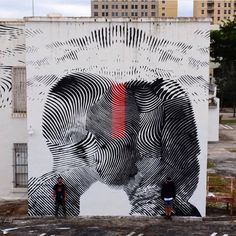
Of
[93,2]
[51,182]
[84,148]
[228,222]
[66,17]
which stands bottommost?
[228,222]

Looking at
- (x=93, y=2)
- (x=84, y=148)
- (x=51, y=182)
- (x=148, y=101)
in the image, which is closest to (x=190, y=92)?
(x=148, y=101)

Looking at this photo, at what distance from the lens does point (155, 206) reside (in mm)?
16328

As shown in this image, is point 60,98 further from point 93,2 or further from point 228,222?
point 93,2

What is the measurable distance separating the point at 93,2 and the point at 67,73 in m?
144

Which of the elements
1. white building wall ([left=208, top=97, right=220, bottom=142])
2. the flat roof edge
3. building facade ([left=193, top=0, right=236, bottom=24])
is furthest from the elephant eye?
building facade ([left=193, top=0, right=236, bottom=24])

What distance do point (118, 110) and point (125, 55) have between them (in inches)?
71.1

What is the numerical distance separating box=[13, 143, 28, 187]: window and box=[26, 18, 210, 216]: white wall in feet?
9.58

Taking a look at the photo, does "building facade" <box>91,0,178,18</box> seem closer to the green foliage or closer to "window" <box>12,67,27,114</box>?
the green foliage

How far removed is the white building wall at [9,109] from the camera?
57.5ft

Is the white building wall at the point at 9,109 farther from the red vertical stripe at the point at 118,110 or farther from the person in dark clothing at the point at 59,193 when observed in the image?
the red vertical stripe at the point at 118,110

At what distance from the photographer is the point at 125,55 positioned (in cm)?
1578

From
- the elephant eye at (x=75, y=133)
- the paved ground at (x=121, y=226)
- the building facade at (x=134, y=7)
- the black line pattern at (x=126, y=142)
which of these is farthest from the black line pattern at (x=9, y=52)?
the building facade at (x=134, y=7)

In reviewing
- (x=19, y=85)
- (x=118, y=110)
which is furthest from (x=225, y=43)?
(x=118, y=110)

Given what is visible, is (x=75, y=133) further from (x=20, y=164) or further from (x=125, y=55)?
(x=20, y=164)
